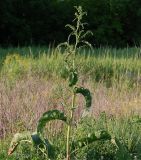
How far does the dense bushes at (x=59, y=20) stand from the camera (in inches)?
948

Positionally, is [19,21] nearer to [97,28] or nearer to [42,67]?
[97,28]

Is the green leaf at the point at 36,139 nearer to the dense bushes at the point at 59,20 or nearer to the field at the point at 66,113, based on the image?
the field at the point at 66,113

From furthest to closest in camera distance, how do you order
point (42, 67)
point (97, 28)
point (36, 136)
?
point (97, 28)
point (42, 67)
point (36, 136)

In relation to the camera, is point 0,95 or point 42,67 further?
point 42,67

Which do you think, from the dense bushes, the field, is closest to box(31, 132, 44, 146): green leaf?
the field

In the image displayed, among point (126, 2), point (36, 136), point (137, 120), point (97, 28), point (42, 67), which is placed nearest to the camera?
point (36, 136)

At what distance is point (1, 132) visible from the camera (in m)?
6.17

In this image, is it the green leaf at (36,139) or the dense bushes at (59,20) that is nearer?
the green leaf at (36,139)

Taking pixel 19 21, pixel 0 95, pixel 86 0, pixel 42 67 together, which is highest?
pixel 86 0

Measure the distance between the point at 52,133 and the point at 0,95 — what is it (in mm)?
1725

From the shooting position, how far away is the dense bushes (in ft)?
79.0

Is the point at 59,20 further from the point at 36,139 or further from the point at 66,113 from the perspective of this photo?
the point at 36,139

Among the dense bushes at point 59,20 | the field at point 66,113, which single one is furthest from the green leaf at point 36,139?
the dense bushes at point 59,20

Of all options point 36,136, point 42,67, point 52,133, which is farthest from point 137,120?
point 42,67
